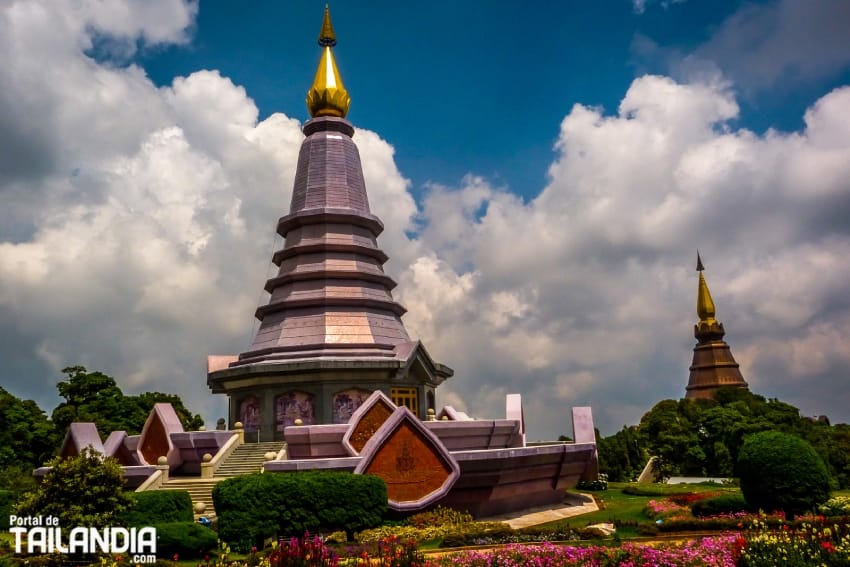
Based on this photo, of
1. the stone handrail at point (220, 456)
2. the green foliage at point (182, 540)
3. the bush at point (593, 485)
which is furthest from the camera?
the bush at point (593, 485)

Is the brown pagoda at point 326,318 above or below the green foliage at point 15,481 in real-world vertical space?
above

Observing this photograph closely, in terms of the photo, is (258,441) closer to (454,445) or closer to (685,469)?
(454,445)

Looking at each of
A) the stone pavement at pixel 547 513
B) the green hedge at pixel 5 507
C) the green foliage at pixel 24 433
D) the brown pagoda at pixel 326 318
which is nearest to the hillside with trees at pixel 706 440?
the stone pavement at pixel 547 513

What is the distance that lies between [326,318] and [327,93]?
12.9 metres

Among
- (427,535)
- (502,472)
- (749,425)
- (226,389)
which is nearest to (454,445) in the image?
(502,472)

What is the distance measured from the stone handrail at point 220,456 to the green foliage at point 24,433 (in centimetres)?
2146

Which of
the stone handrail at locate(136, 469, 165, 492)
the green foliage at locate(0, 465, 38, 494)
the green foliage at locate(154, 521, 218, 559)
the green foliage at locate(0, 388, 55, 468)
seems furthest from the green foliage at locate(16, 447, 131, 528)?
the green foliage at locate(0, 388, 55, 468)

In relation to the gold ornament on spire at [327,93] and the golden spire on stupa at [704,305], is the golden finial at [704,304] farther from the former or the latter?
the gold ornament on spire at [327,93]

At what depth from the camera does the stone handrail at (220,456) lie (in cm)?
2662

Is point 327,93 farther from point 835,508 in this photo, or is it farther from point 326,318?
point 835,508

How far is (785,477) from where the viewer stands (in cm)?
2041

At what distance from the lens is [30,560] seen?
1595 cm

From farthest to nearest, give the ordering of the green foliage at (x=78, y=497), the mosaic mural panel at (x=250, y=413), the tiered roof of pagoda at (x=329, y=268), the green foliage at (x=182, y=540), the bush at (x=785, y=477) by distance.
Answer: the tiered roof of pagoda at (x=329, y=268), the mosaic mural panel at (x=250, y=413), the bush at (x=785, y=477), the green foliage at (x=78, y=497), the green foliage at (x=182, y=540)

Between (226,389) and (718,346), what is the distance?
5211 cm
